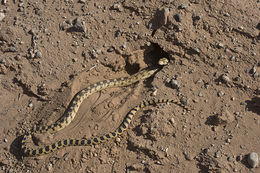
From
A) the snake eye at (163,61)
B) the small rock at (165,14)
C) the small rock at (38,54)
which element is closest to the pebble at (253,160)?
the snake eye at (163,61)

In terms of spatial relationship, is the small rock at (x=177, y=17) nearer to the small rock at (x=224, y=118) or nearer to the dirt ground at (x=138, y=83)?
the dirt ground at (x=138, y=83)

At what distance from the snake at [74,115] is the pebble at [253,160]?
90.4 inches

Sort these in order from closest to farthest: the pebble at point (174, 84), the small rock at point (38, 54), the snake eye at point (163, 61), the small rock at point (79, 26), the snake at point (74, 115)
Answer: the snake at point (74, 115) < the pebble at point (174, 84) < the small rock at point (38, 54) < the small rock at point (79, 26) < the snake eye at point (163, 61)

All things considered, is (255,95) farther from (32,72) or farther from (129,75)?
(32,72)

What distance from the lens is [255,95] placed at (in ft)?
26.4

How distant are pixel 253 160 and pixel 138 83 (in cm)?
469

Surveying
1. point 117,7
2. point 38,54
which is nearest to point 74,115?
point 38,54

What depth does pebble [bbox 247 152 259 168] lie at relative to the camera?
22.0 feet

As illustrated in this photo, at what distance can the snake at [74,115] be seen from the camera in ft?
26.4

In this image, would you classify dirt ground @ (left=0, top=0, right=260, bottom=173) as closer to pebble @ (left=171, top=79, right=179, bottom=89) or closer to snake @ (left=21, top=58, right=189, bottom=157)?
pebble @ (left=171, top=79, right=179, bottom=89)

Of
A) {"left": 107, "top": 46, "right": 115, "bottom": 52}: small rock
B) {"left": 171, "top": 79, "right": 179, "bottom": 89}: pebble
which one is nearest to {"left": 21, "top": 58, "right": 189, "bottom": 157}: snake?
{"left": 171, "top": 79, "right": 179, "bottom": 89}: pebble

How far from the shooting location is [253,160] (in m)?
6.71

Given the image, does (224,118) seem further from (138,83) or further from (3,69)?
(3,69)

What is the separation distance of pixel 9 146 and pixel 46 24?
496 centimetres
